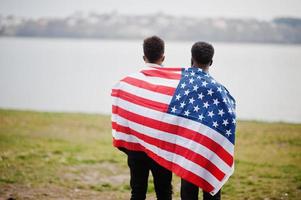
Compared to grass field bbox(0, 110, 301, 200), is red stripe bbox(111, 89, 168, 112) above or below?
above

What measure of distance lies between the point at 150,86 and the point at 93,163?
5.76 m

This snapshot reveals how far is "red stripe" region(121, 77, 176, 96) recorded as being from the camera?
4.19 meters

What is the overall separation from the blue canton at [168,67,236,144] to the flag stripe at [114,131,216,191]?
0.44m

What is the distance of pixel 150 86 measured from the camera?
4.32 m

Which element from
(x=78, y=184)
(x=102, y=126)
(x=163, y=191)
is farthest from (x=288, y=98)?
(x=163, y=191)

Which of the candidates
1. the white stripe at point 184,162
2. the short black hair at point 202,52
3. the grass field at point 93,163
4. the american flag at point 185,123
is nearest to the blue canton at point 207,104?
the american flag at point 185,123

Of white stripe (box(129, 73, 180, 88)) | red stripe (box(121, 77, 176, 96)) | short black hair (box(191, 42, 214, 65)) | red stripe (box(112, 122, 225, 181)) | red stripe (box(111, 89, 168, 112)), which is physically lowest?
red stripe (box(112, 122, 225, 181))

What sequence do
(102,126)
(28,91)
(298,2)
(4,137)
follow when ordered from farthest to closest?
(298,2) → (28,91) → (102,126) → (4,137)

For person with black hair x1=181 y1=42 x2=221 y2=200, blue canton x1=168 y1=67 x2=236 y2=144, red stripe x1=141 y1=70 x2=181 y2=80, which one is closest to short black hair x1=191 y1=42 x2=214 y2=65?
person with black hair x1=181 y1=42 x2=221 y2=200

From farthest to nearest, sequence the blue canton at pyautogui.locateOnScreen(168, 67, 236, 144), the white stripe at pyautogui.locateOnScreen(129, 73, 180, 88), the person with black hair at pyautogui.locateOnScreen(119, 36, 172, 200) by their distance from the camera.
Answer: the person with black hair at pyautogui.locateOnScreen(119, 36, 172, 200)
the white stripe at pyautogui.locateOnScreen(129, 73, 180, 88)
the blue canton at pyautogui.locateOnScreen(168, 67, 236, 144)

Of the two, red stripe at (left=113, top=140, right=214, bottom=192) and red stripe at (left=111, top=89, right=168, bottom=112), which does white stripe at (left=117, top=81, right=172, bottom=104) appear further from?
red stripe at (left=113, top=140, right=214, bottom=192)

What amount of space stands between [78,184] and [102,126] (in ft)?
27.4

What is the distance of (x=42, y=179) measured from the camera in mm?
7965

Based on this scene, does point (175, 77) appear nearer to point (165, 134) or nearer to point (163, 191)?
point (165, 134)
